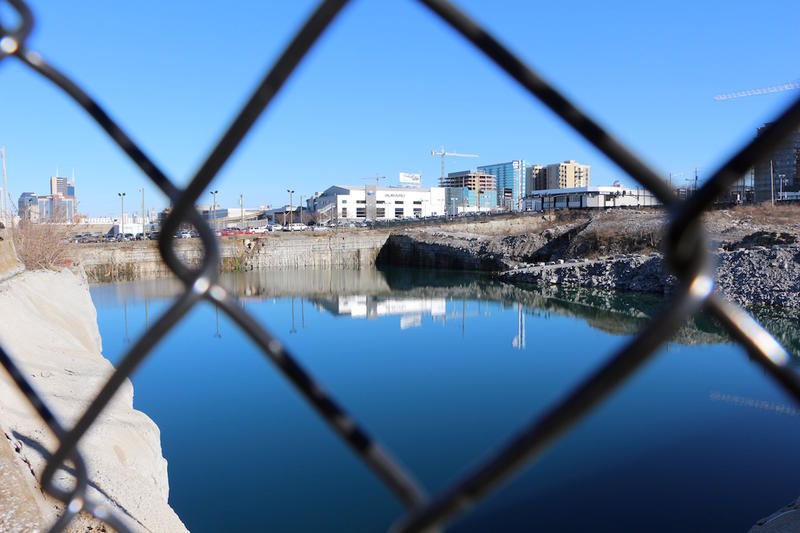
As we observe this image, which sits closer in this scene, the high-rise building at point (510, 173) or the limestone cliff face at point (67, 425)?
the limestone cliff face at point (67, 425)

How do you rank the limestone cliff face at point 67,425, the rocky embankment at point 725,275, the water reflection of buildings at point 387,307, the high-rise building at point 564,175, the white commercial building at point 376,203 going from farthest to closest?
the high-rise building at point 564,175 < the white commercial building at point 376,203 < the water reflection of buildings at point 387,307 < the rocky embankment at point 725,275 < the limestone cliff face at point 67,425

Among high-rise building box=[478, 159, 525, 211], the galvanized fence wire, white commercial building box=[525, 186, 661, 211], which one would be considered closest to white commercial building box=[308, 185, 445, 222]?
white commercial building box=[525, 186, 661, 211]

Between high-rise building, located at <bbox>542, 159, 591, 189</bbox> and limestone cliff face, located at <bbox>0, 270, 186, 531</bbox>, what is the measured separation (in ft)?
221

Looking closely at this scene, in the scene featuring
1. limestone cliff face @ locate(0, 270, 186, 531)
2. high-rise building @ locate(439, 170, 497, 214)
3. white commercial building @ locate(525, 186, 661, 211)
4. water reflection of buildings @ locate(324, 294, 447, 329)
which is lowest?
water reflection of buildings @ locate(324, 294, 447, 329)

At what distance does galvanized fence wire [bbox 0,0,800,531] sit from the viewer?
323 mm

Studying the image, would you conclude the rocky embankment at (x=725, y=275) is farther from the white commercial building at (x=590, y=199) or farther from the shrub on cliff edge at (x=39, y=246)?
the shrub on cliff edge at (x=39, y=246)

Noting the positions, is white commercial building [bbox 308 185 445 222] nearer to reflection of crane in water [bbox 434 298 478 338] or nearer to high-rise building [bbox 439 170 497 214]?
high-rise building [bbox 439 170 497 214]

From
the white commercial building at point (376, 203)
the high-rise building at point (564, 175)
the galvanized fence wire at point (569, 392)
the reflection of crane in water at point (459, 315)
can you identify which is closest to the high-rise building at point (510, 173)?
the high-rise building at point (564, 175)

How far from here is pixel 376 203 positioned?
52031 mm

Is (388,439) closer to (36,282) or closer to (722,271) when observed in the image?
(36,282)

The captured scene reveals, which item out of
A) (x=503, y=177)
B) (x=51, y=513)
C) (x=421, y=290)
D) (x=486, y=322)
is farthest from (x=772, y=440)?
(x=503, y=177)

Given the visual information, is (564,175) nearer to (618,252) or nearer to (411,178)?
(411,178)

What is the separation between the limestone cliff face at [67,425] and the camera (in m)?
2.32

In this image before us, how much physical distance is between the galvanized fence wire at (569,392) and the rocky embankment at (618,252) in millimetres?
12205
